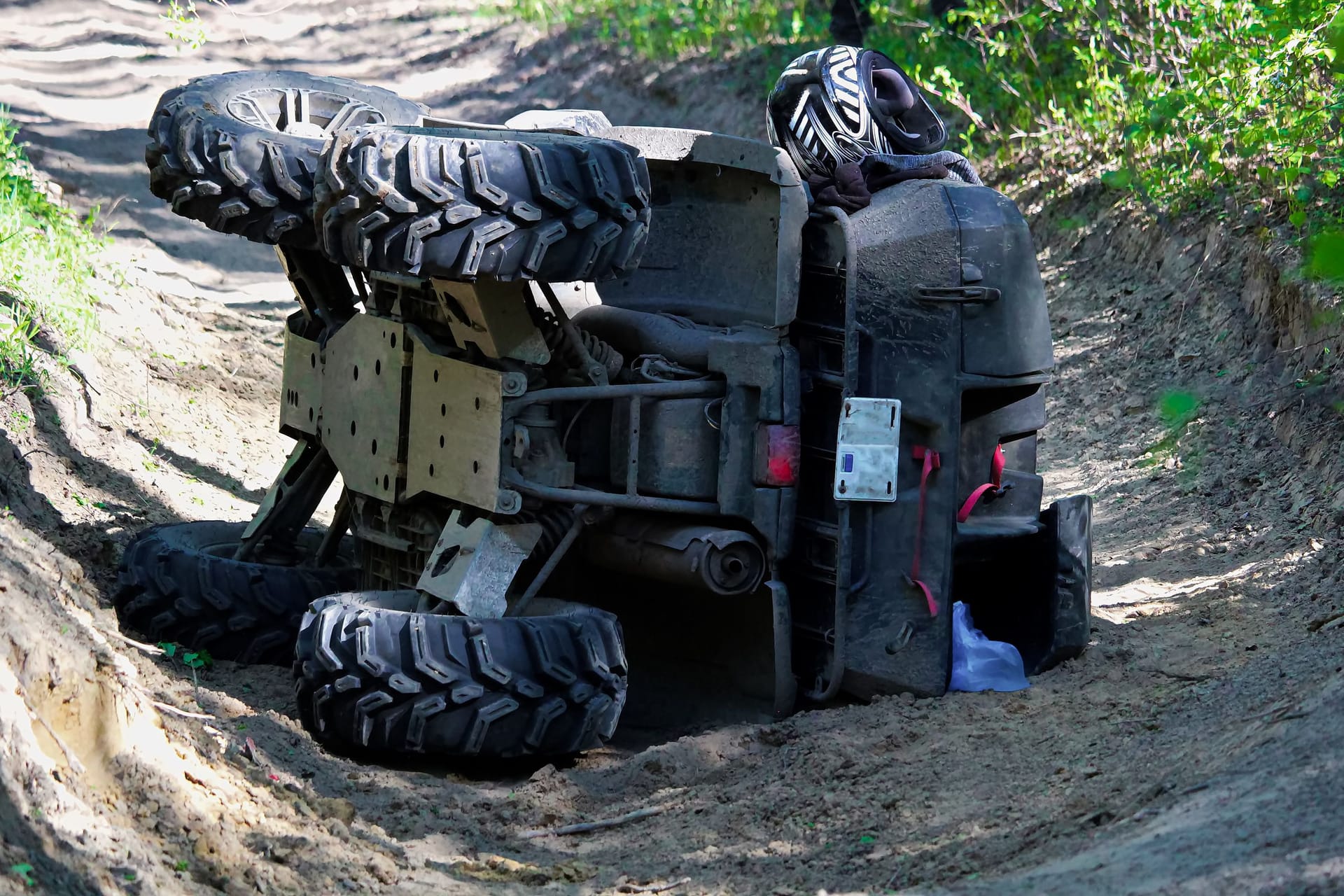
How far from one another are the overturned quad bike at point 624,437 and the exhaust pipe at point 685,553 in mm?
10

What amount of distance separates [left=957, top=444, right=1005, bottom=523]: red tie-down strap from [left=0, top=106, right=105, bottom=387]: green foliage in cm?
393

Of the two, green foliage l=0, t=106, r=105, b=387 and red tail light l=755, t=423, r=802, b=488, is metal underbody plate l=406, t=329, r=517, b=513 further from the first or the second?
green foliage l=0, t=106, r=105, b=387

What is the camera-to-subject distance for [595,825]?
A: 164 inches

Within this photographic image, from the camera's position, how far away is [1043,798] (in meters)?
3.90

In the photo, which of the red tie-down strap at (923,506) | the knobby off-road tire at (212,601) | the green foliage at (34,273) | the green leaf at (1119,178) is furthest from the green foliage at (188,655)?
the green leaf at (1119,178)

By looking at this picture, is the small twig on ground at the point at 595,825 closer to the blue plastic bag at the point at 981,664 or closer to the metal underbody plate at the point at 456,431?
the metal underbody plate at the point at 456,431

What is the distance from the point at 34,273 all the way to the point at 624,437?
4074mm

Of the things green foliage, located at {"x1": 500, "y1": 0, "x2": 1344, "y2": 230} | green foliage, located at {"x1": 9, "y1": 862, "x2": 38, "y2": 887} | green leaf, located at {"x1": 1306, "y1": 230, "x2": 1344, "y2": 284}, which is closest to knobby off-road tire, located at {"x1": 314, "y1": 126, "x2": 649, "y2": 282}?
green foliage, located at {"x1": 9, "y1": 862, "x2": 38, "y2": 887}

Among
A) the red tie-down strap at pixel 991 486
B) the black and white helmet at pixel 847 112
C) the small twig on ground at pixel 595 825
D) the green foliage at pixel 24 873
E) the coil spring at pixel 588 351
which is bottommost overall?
the small twig on ground at pixel 595 825

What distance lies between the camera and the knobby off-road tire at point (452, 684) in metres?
4.38

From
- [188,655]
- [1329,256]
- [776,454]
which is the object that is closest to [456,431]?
[776,454]

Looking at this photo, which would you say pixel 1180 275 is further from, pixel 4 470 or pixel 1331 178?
pixel 4 470

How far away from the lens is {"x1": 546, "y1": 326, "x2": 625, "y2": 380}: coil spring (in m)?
4.89

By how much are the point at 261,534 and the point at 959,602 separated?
2.53 m
